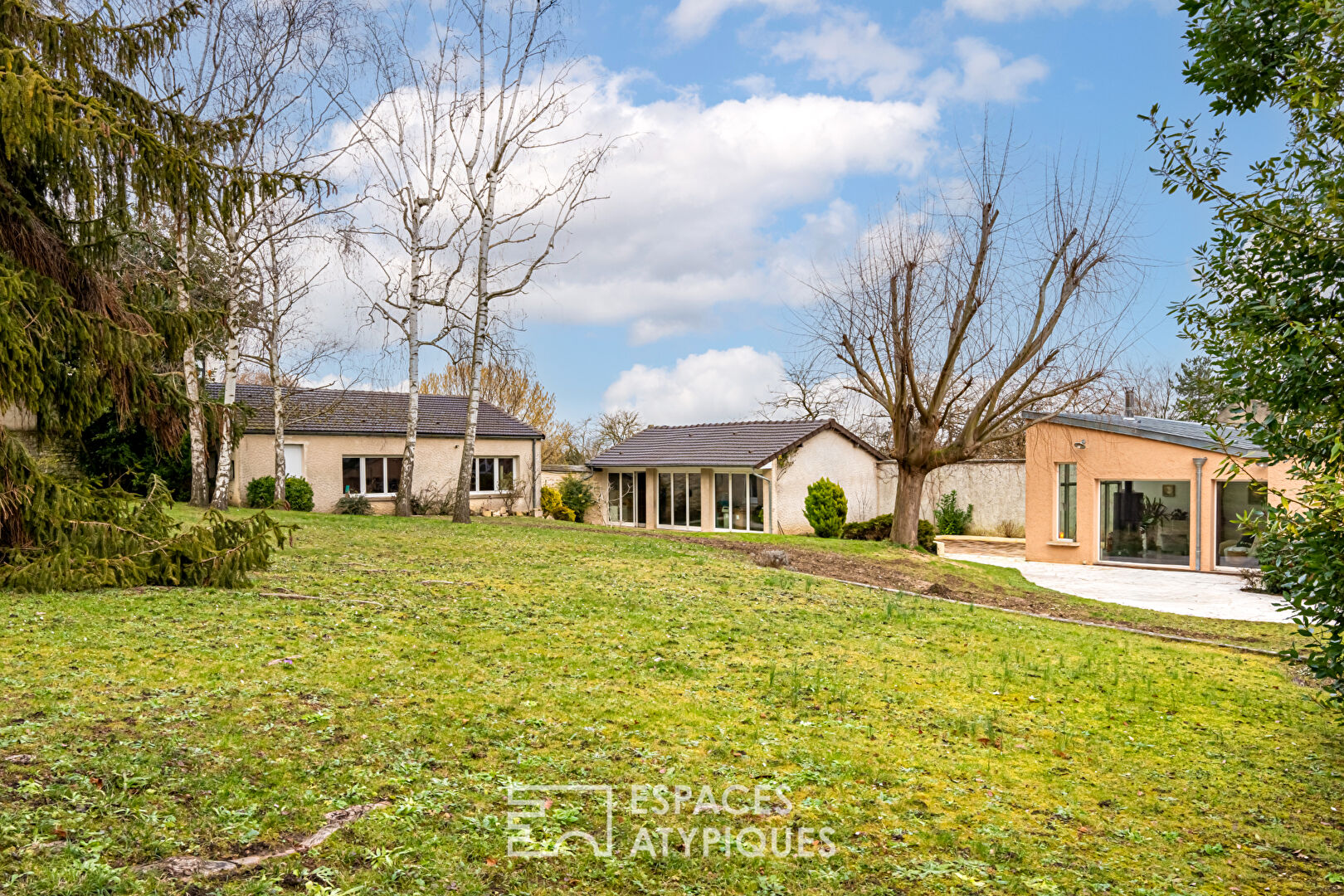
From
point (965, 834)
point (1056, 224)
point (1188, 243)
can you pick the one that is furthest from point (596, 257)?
point (965, 834)

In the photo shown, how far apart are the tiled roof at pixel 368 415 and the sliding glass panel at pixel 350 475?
100cm

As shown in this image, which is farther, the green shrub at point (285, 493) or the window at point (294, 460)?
the window at point (294, 460)

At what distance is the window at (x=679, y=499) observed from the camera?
100ft

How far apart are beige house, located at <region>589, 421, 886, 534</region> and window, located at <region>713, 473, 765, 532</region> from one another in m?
0.03

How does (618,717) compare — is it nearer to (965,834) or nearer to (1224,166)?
(965,834)

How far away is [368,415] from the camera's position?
29453 millimetres

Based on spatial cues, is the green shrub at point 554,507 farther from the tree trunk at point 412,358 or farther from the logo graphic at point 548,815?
the logo graphic at point 548,815

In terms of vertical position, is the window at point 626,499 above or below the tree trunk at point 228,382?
below

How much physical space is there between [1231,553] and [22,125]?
23.5 m

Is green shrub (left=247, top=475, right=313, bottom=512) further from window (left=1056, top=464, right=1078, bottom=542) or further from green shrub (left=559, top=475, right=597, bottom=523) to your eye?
window (left=1056, top=464, right=1078, bottom=542)

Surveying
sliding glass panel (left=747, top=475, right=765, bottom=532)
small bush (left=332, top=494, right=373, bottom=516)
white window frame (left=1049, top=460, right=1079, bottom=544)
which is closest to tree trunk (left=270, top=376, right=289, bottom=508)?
small bush (left=332, top=494, right=373, bottom=516)

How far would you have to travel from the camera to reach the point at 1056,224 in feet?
65.3

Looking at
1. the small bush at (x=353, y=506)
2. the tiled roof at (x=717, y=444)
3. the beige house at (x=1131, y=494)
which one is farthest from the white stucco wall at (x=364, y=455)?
the beige house at (x=1131, y=494)

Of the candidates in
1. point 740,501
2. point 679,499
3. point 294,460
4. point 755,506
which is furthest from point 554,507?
point 294,460
